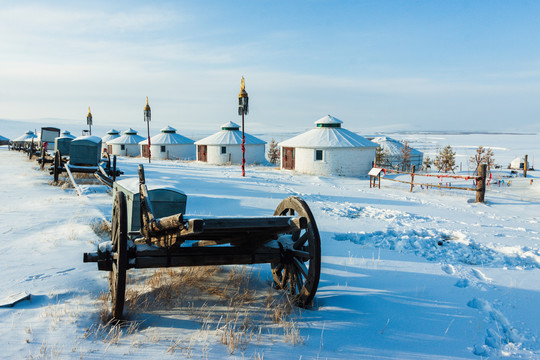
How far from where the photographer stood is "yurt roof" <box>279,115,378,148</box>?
2386cm

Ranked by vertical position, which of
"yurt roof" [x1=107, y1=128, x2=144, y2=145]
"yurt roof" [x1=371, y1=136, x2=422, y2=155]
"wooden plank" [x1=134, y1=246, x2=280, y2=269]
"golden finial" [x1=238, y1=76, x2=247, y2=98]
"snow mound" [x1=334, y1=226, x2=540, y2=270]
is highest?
"golden finial" [x1=238, y1=76, x2=247, y2=98]

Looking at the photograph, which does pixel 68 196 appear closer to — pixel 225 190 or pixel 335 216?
pixel 225 190

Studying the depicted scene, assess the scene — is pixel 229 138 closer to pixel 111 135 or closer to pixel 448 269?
pixel 111 135

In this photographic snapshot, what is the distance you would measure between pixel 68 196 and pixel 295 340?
9489mm

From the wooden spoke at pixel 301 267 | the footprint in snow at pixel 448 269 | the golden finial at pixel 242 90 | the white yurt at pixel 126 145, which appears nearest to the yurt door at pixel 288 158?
the golden finial at pixel 242 90

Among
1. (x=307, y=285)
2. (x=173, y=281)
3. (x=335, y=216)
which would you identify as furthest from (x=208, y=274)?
(x=335, y=216)

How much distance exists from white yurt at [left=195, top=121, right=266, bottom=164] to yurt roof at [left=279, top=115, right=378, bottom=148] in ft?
23.5

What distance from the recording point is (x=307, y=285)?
3652mm

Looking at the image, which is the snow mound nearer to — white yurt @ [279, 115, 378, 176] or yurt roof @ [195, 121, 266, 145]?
white yurt @ [279, 115, 378, 176]

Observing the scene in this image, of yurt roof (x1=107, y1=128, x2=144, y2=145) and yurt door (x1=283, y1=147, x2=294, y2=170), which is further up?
yurt roof (x1=107, y1=128, x2=144, y2=145)

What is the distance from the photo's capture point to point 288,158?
2694 centimetres

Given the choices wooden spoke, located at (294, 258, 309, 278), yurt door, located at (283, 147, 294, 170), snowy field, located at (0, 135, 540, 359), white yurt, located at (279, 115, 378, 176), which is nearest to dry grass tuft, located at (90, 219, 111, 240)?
snowy field, located at (0, 135, 540, 359)

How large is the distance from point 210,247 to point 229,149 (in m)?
29.4

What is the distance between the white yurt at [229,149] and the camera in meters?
32.8
